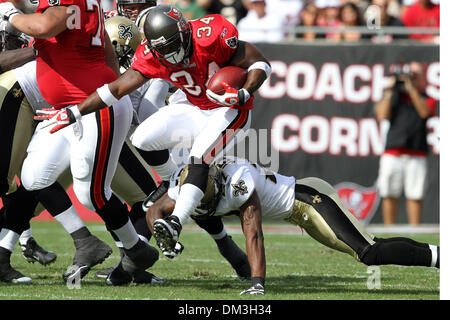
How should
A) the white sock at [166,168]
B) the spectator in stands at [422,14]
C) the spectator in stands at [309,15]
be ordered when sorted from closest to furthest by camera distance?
the white sock at [166,168]
the spectator in stands at [422,14]
the spectator in stands at [309,15]

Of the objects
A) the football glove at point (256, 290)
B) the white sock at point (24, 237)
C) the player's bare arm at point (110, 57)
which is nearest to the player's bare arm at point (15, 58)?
the player's bare arm at point (110, 57)

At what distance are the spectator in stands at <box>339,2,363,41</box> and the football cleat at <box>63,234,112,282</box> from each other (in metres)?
6.09

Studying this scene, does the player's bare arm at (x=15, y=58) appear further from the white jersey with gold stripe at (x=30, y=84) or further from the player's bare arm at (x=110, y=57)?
the player's bare arm at (x=110, y=57)

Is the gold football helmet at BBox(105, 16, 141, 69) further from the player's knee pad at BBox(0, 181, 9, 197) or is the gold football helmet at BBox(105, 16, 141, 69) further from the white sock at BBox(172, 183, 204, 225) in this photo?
the white sock at BBox(172, 183, 204, 225)

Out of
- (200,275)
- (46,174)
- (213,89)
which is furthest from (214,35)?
(200,275)

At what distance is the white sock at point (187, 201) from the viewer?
4.71 meters

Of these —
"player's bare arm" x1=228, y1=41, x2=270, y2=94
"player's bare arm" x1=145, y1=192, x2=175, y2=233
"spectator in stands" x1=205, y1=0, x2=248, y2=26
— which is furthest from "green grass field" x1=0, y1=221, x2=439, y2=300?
"spectator in stands" x1=205, y1=0, x2=248, y2=26

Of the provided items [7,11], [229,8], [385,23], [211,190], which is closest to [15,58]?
[7,11]

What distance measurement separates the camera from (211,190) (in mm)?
4883

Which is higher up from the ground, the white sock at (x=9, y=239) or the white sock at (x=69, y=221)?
the white sock at (x=69, y=221)

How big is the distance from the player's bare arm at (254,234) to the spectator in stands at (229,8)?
6641mm

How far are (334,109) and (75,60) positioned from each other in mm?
5601

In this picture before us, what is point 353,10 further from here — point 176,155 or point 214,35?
point 214,35

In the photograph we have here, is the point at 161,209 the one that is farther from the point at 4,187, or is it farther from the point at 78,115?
the point at 4,187
